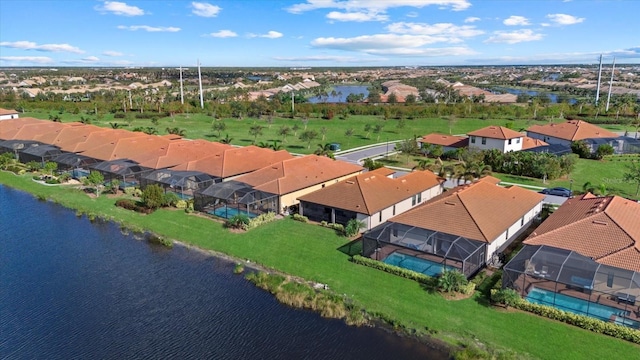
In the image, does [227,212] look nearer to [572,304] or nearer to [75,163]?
[75,163]

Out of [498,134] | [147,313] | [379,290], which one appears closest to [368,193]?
[379,290]

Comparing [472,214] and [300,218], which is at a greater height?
[472,214]

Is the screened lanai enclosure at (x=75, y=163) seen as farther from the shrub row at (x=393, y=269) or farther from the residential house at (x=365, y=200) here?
the shrub row at (x=393, y=269)

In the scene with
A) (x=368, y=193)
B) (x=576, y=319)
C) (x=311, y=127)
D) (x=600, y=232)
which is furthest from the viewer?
(x=311, y=127)

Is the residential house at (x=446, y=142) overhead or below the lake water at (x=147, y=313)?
overhead

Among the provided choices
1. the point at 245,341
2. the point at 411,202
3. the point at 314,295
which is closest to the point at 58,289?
the point at 245,341

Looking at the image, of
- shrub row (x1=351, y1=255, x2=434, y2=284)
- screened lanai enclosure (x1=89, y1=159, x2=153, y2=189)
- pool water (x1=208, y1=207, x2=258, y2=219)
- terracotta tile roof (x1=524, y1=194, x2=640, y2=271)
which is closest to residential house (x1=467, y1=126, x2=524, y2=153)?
terracotta tile roof (x1=524, y1=194, x2=640, y2=271)

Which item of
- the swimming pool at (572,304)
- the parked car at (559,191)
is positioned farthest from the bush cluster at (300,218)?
the parked car at (559,191)
